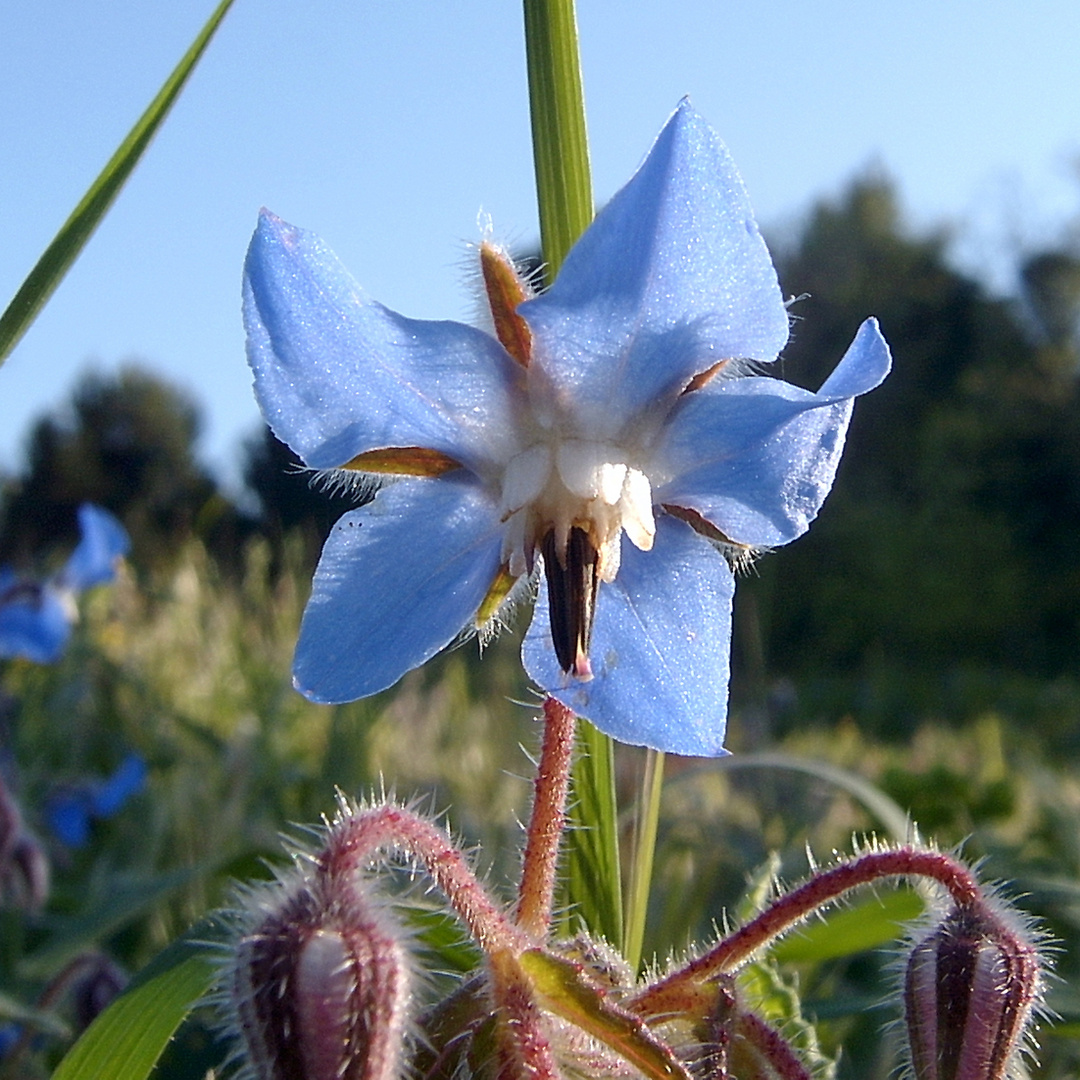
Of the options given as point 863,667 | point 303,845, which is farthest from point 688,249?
point 863,667

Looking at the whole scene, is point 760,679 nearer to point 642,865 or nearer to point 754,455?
point 642,865

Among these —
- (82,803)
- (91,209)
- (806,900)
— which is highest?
(91,209)

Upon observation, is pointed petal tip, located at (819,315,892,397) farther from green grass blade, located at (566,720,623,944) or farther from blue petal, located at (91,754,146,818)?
blue petal, located at (91,754,146,818)

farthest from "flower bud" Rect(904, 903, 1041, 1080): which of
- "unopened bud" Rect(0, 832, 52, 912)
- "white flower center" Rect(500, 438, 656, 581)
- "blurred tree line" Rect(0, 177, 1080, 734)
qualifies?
"blurred tree line" Rect(0, 177, 1080, 734)

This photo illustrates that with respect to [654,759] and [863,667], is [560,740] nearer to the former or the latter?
[654,759]

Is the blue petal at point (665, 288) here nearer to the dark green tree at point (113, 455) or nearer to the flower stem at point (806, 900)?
the flower stem at point (806, 900)

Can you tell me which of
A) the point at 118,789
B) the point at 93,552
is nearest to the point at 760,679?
the point at 118,789

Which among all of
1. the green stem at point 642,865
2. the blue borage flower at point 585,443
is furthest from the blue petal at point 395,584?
the green stem at point 642,865
